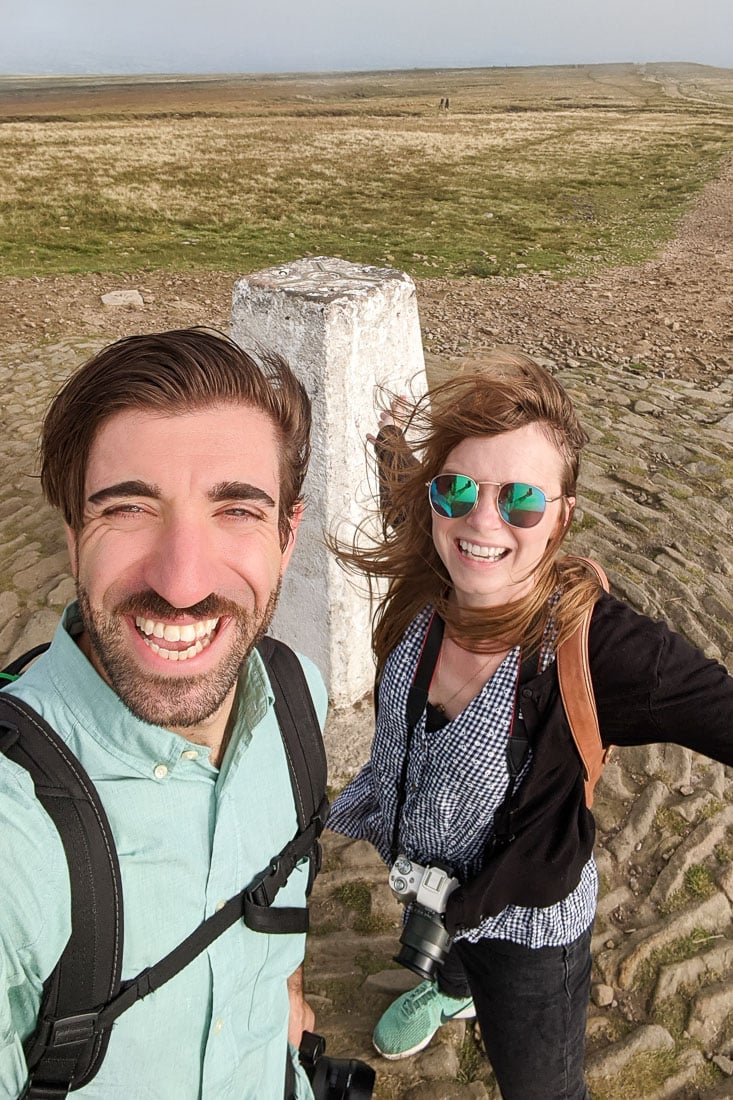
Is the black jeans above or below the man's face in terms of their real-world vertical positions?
below

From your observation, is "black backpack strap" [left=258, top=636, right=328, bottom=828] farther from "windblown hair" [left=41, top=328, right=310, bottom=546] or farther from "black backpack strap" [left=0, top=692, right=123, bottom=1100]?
"black backpack strap" [left=0, top=692, right=123, bottom=1100]

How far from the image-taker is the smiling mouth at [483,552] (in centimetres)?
246

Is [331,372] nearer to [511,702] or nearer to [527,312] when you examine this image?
[511,702]

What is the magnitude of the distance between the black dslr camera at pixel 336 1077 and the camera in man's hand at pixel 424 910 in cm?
33

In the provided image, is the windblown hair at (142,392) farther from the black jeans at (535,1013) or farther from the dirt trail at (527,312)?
the dirt trail at (527,312)

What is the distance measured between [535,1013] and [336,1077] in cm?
65

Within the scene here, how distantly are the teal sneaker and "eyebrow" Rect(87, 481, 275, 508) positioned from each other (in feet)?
7.92

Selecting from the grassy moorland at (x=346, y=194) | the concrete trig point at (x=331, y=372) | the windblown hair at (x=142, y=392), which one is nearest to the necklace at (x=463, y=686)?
the windblown hair at (x=142, y=392)

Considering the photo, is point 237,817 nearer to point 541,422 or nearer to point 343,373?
point 541,422

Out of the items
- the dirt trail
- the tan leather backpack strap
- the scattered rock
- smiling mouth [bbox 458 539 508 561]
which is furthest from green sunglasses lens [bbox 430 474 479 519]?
the scattered rock

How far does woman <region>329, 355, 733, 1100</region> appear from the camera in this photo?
2.25 meters

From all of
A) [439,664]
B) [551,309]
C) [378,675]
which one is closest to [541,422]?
[439,664]

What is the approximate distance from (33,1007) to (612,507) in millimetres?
6084

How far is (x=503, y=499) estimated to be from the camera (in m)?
2.42
